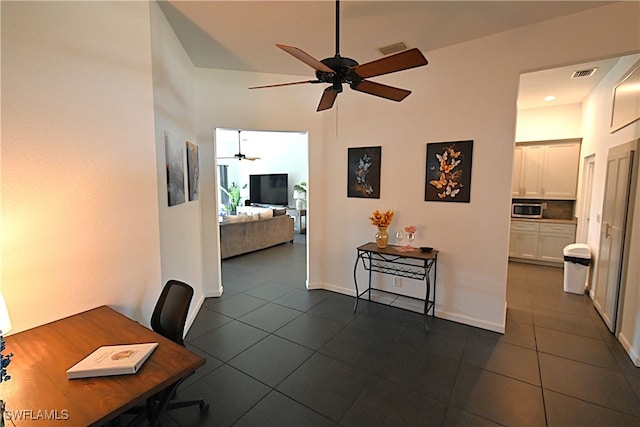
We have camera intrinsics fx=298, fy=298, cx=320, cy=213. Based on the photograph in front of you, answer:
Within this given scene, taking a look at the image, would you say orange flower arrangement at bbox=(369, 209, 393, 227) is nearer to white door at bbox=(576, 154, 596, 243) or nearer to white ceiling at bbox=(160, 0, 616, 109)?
white ceiling at bbox=(160, 0, 616, 109)

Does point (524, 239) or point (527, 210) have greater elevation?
point (527, 210)

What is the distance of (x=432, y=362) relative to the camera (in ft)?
8.52

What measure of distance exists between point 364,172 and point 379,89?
1.65 meters

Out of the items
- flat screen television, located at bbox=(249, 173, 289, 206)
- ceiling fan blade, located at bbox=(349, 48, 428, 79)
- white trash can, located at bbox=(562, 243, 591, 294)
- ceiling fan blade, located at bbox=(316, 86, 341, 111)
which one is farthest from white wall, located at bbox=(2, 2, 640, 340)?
flat screen television, located at bbox=(249, 173, 289, 206)

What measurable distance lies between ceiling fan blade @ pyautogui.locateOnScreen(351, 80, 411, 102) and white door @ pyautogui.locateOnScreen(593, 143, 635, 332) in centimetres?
239

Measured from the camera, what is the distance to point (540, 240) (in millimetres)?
5453

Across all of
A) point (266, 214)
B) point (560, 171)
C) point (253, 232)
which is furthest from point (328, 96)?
point (560, 171)

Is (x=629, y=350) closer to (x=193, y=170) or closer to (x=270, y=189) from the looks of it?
(x=193, y=170)

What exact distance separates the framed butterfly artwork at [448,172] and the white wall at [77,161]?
9.15 ft

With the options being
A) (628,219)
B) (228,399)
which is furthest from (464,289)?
(228,399)

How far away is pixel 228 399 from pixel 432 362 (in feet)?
5.57

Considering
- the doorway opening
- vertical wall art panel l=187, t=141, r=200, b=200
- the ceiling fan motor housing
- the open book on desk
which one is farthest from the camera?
the doorway opening

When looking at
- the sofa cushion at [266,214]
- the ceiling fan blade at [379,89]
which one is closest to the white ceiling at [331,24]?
the ceiling fan blade at [379,89]

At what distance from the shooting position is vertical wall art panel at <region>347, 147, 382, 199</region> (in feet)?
12.4
